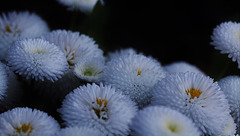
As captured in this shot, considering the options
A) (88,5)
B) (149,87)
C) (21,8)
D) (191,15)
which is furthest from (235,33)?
(21,8)

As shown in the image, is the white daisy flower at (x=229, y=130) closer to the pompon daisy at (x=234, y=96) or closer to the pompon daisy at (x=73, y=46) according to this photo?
the pompon daisy at (x=234, y=96)

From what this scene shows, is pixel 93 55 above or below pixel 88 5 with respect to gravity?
below

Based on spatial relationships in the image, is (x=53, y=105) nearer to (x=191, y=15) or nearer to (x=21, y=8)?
(x=21, y=8)

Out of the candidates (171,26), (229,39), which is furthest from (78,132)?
(171,26)

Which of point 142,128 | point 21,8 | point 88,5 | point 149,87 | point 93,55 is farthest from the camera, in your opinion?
point 21,8

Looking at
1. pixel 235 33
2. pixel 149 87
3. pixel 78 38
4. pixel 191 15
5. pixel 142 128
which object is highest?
pixel 191 15

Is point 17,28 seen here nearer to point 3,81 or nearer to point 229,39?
point 3,81

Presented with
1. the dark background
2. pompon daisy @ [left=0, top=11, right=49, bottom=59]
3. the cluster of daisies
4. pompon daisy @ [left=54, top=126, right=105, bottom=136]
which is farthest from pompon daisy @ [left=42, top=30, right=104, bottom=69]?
the dark background
